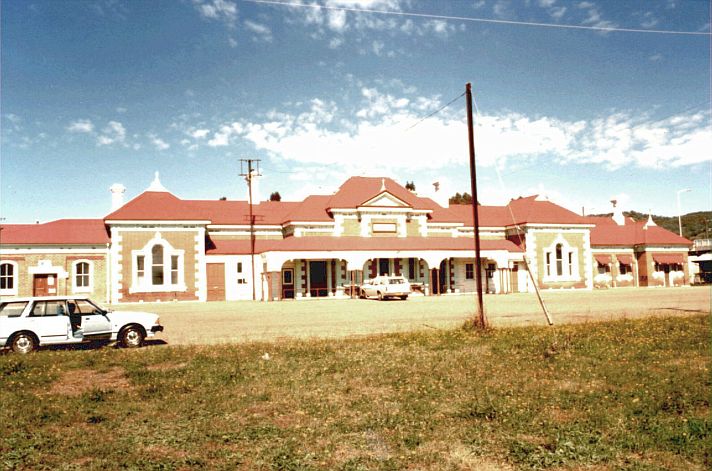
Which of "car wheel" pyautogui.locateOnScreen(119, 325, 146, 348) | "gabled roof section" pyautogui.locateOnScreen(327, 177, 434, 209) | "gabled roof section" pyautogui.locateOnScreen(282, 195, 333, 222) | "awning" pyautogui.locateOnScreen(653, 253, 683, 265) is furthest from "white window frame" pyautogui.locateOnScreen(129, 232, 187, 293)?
"awning" pyautogui.locateOnScreen(653, 253, 683, 265)

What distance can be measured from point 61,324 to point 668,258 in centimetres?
5131

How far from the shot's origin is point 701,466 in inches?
222

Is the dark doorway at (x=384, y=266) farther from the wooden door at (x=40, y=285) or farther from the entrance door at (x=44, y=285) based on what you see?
the wooden door at (x=40, y=285)

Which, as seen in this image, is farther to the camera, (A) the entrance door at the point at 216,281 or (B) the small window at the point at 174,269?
(A) the entrance door at the point at 216,281

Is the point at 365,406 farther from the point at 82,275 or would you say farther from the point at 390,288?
the point at 82,275

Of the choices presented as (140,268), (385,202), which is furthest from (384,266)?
(140,268)

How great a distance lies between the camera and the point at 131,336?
14.0m

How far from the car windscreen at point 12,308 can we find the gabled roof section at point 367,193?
93.3 feet

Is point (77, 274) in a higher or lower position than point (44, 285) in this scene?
higher

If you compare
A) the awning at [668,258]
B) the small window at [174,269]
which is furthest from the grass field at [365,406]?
the awning at [668,258]

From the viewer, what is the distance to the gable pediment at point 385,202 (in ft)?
135

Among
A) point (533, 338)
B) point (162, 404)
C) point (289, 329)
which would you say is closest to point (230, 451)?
point (162, 404)

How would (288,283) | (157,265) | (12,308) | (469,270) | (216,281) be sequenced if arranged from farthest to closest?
(469,270) → (288,283) → (216,281) → (157,265) → (12,308)

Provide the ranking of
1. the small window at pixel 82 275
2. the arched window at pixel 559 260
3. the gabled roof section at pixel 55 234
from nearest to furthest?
the gabled roof section at pixel 55 234, the small window at pixel 82 275, the arched window at pixel 559 260
